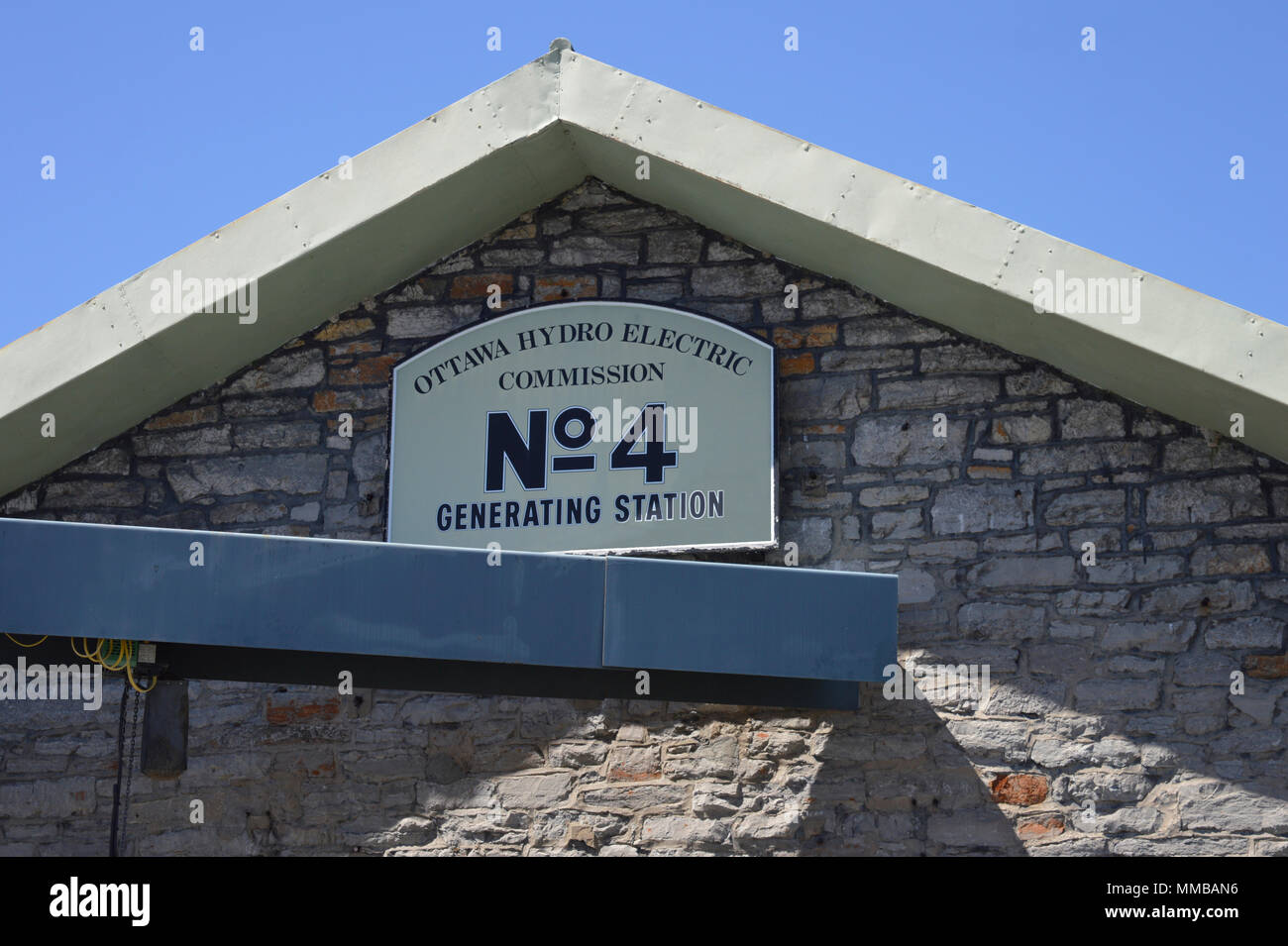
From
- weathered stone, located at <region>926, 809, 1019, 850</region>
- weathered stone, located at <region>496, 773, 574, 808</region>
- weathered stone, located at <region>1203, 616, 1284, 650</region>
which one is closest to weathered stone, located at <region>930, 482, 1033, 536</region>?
weathered stone, located at <region>1203, 616, 1284, 650</region>

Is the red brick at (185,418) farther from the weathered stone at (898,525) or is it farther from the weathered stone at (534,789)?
the weathered stone at (898,525)

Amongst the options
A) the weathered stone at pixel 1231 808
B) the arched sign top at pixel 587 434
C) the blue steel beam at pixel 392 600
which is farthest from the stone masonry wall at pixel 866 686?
the blue steel beam at pixel 392 600

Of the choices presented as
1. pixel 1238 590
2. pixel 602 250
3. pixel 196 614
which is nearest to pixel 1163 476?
pixel 1238 590

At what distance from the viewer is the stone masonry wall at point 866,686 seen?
5742 millimetres

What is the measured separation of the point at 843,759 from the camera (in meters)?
5.94

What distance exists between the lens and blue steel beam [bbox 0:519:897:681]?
5008mm

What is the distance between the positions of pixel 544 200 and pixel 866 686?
2770 millimetres

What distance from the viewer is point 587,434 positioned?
6.48m

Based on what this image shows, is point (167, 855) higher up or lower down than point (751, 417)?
lower down

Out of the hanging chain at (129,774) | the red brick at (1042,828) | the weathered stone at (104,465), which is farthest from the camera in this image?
the weathered stone at (104,465)

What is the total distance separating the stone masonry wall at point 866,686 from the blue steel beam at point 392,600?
3.28ft

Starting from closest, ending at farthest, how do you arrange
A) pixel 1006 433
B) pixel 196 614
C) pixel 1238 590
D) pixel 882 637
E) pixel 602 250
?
pixel 196 614
pixel 882 637
pixel 1238 590
pixel 1006 433
pixel 602 250
